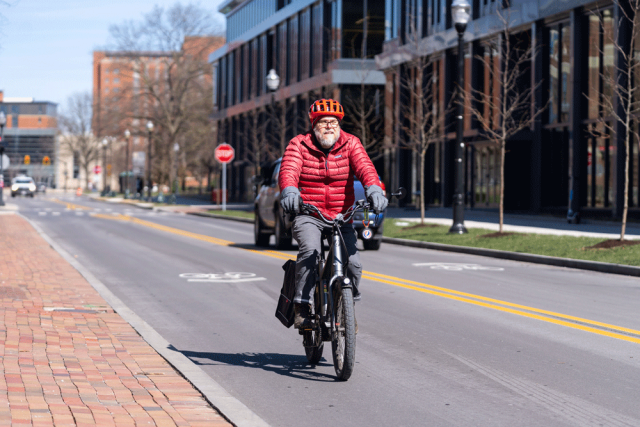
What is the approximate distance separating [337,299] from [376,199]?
74 centimetres

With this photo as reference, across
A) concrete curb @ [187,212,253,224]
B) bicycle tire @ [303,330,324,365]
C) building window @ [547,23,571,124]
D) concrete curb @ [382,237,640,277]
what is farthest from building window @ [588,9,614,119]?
bicycle tire @ [303,330,324,365]

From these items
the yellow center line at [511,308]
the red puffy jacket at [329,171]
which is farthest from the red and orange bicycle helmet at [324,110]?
the yellow center line at [511,308]

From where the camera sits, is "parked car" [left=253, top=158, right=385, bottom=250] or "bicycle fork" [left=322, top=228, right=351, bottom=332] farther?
"parked car" [left=253, top=158, right=385, bottom=250]

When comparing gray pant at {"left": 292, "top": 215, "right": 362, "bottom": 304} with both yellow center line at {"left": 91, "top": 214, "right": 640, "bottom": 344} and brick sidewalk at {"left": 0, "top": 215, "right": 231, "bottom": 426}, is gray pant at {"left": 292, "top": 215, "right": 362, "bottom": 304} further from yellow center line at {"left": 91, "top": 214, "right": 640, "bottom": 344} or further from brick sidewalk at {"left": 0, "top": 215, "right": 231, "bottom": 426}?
yellow center line at {"left": 91, "top": 214, "right": 640, "bottom": 344}

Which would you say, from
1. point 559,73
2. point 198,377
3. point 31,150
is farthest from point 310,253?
point 31,150

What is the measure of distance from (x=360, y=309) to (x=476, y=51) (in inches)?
1182

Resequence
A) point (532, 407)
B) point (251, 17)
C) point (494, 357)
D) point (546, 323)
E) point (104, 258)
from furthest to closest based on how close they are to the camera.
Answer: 1. point (251, 17)
2. point (104, 258)
3. point (546, 323)
4. point (494, 357)
5. point (532, 407)

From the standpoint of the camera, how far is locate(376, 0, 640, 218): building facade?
1139 inches

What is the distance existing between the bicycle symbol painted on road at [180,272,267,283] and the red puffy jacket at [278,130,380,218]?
702 centimetres

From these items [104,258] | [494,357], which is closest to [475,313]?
[494,357]

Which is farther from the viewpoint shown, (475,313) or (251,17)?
(251,17)

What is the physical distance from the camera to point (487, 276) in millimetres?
14602

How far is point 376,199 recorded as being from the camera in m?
6.29

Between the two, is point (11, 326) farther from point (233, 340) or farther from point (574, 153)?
point (574, 153)
